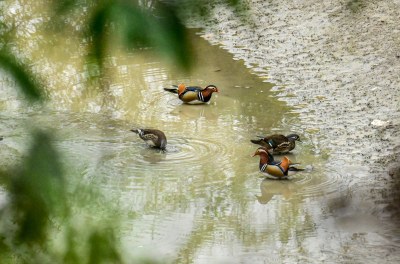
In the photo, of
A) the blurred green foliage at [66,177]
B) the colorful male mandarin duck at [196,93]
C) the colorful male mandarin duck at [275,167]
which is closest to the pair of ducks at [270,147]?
the colorful male mandarin duck at [275,167]

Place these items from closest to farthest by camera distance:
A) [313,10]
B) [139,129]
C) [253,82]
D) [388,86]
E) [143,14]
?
[143,14] < [139,129] < [388,86] < [253,82] < [313,10]

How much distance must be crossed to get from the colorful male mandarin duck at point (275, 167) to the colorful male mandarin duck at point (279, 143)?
0.45m

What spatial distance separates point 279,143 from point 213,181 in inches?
36.5

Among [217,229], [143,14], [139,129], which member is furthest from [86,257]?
[139,129]

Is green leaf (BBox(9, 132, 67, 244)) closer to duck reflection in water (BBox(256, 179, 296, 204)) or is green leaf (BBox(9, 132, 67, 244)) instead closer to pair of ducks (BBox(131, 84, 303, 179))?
duck reflection in water (BBox(256, 179, 296, 204))

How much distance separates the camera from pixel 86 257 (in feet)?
5.16

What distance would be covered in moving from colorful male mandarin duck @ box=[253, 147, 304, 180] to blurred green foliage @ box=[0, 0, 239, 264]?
5.85 metres

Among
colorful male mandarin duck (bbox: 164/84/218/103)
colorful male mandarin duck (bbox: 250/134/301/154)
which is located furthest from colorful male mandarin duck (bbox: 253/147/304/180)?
colorful male mandarin duck (bbox: 164/84/218/103)

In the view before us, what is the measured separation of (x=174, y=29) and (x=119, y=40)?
81 mm

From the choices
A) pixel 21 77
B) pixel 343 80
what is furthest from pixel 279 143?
pixel 21 77

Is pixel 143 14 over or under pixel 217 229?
over

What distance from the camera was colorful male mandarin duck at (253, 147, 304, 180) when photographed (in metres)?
7.75

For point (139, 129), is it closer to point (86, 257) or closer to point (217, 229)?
point (217, 229)

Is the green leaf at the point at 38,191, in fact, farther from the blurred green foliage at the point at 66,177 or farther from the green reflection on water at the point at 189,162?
the green reflection on water at the point at 189,162
